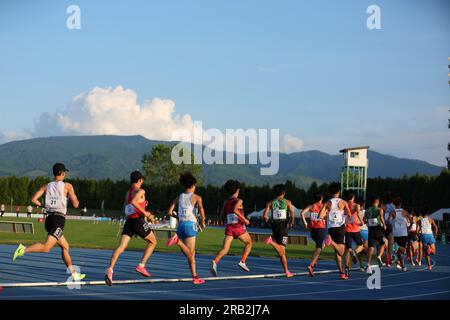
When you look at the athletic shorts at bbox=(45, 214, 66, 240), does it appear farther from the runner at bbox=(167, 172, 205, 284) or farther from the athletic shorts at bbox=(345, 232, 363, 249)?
the athletic shorts at bbox=(345, 232, 363, 249)

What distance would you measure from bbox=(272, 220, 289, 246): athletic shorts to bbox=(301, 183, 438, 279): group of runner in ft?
2.76

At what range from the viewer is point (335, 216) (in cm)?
1777

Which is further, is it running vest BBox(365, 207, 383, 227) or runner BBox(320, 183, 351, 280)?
running vest BBox(365, 207, 383, 227)

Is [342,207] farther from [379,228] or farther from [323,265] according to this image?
[323,265]

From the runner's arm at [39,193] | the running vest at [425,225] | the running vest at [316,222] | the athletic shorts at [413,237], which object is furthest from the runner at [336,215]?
the running vest at [425,225]

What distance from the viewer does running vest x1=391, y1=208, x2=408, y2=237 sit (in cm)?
2230

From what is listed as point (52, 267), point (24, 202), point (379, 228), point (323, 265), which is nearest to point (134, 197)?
point (52, 267)

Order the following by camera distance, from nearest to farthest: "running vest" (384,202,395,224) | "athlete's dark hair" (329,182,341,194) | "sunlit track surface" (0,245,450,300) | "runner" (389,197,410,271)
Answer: "sunlit track surface" (0,245,450,300), "athlete's dark hair" (329,182,341,194), "runner" (389,197,410,271), "running vest" (384,202,395,224)

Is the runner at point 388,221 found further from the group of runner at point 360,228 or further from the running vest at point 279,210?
the running vest at point 279,210

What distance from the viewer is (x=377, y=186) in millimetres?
90125

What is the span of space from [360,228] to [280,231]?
4.90 m

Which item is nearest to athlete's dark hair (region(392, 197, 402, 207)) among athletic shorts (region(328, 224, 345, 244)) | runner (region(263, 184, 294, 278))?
athletic shorts (region(328, 224, 345, 244))

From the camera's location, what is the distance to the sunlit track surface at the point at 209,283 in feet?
43.3
